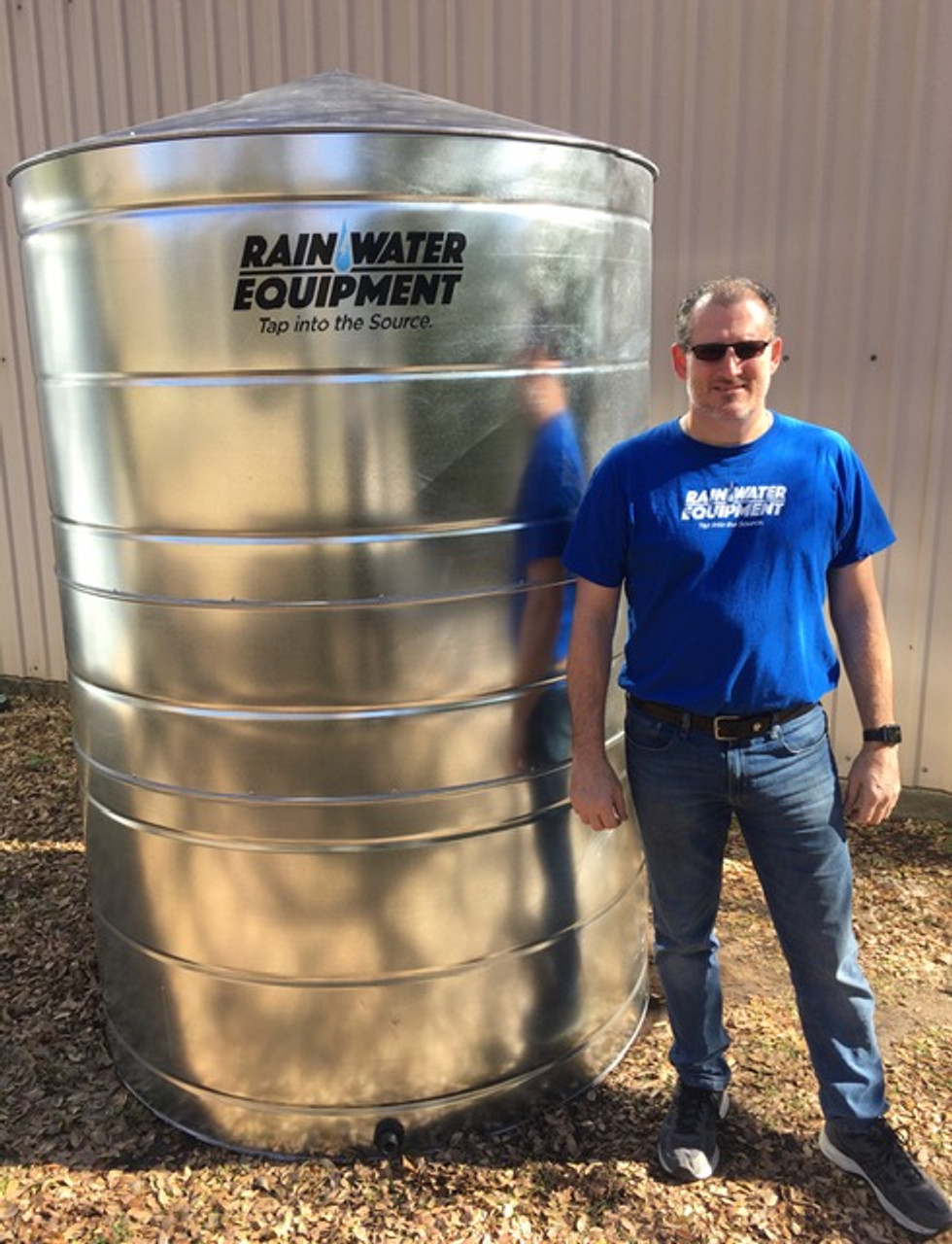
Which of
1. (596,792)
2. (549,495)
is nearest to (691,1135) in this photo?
(596,792)

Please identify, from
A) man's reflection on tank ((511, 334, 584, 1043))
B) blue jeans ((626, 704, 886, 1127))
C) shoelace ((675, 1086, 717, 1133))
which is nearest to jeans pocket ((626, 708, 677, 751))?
blue jeans ((626, 704, 886, 1127))

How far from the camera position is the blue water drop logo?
2.62 metres

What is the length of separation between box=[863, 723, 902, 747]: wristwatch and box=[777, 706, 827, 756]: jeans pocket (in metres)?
0.13

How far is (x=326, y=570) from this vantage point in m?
2.78

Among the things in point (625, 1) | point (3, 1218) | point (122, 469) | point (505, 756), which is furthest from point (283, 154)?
point (625, 1)

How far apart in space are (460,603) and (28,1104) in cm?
221

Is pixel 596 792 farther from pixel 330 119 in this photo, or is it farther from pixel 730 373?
pixel 330 119

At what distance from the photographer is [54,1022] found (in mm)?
4023

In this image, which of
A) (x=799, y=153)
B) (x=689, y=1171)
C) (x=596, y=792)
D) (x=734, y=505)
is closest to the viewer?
(x=734, y=505)

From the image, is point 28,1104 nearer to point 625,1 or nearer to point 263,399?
point 263,399

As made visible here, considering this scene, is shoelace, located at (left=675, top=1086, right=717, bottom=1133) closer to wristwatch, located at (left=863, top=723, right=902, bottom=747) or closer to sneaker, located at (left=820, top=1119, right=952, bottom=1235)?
sneaker, located at (left=820, top=1119, right=952, bottom=1235)

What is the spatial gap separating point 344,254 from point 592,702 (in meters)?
1.28

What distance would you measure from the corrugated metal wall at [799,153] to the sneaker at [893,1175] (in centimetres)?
274

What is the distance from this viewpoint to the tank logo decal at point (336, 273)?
8.57 ft
